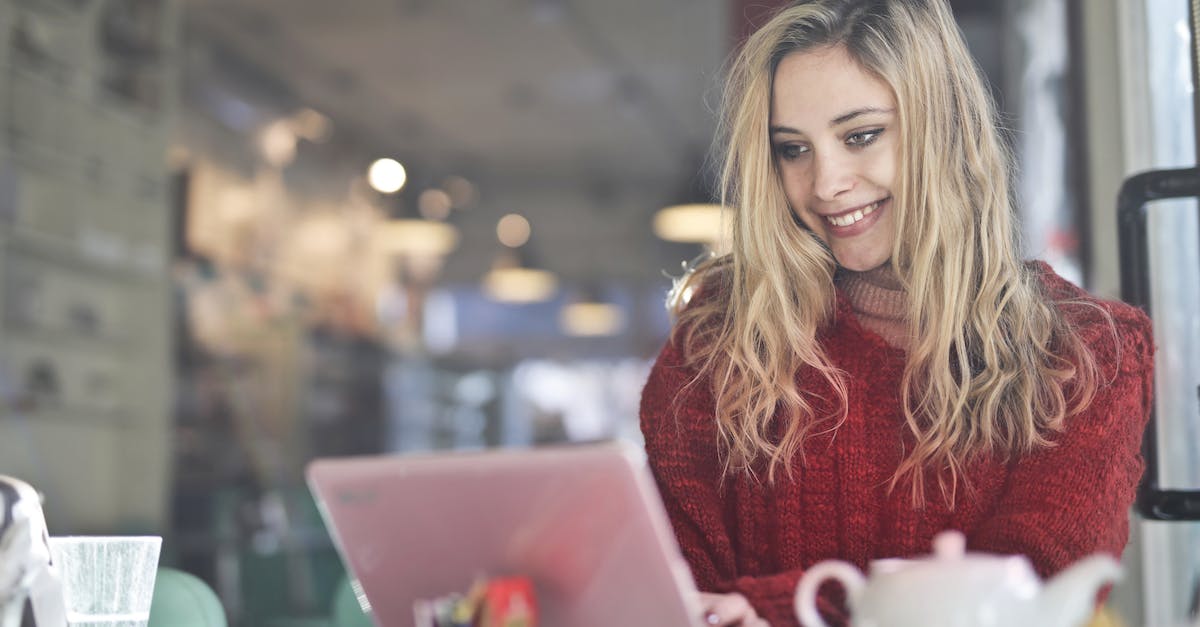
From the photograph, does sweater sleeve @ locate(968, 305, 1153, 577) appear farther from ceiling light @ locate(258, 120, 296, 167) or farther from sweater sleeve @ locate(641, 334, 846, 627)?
ceiling light @ locate(258, 120, 296, 167)

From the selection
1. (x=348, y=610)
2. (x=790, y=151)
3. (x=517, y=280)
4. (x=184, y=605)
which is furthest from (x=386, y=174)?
(x=184, y=605)

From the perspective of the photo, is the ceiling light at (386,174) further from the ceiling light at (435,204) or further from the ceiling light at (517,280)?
the ceiling light at (517,280)

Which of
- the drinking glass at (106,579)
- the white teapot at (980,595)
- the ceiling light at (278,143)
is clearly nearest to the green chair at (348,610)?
the drinking glass at (106,579)

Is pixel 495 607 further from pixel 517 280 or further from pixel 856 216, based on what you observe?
pixel 517 280

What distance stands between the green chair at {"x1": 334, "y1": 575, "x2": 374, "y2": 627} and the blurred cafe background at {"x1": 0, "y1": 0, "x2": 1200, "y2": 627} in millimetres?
763

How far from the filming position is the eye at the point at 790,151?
5.59 feet

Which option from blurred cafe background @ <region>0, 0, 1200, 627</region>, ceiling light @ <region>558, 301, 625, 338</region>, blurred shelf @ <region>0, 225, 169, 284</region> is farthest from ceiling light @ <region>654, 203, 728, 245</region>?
ceiling light @ <region>558, 301, 625, 338</region>

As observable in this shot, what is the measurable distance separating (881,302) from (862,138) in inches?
9.3

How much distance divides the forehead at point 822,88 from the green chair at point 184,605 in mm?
931

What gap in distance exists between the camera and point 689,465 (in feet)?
A: 5.67

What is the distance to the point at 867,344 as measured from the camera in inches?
67.4

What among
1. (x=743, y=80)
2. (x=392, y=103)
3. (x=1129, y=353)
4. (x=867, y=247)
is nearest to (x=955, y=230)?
(x=867, y=247)

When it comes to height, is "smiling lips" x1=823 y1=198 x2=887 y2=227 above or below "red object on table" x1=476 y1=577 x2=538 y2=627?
above

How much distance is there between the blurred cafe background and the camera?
320cm
